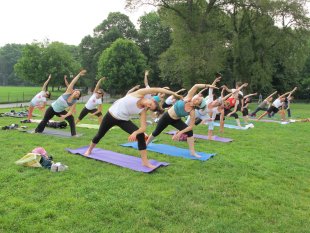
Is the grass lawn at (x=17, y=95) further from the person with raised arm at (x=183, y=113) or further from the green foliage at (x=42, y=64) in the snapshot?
the person with raised arm at (x=183, y=113)

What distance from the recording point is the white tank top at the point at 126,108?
6.94 meters

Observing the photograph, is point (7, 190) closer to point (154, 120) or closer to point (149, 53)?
point (154, 120)

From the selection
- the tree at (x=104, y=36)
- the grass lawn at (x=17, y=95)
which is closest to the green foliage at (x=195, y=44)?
the grass lawn at (x=17, y=95)

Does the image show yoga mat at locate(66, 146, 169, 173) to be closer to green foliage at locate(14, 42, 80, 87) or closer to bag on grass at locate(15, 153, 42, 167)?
bag on grass at locate(15, 153, 42, 167)

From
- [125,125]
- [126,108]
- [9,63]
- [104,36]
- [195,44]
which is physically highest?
[104,36]

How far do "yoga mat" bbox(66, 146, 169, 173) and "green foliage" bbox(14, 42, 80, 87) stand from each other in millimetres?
39869

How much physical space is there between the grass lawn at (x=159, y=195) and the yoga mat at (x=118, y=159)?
0.85 feet

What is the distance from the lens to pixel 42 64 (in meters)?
46.6

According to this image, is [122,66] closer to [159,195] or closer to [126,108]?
[126,108]

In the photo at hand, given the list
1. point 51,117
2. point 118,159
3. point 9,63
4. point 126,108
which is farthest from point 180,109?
point 9,63

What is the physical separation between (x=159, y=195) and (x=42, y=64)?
148 ft

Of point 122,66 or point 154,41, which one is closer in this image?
point 122,66

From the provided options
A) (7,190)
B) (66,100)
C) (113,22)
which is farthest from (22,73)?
(7,190)

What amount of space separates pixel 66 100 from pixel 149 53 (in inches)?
1612
